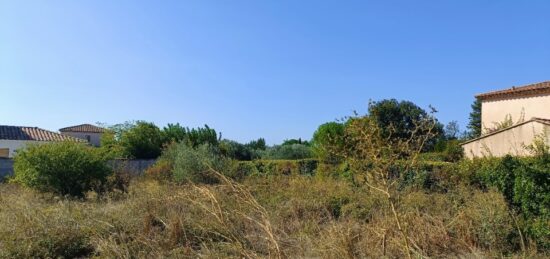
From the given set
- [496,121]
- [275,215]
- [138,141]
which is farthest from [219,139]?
[275,215]

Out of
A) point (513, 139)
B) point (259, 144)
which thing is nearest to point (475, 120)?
point (259, 144)

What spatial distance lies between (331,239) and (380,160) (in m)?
1.45

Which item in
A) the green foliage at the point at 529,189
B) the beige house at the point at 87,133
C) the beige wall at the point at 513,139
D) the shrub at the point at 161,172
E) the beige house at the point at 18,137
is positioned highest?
the beige house at the point at 87,133

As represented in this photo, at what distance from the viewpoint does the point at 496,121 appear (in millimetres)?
25594

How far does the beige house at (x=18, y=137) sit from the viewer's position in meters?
34.4

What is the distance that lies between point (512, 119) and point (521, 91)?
1.51 metres

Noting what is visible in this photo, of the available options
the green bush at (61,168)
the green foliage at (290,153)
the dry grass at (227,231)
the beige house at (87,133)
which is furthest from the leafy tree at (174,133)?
the beige house at (87,133)

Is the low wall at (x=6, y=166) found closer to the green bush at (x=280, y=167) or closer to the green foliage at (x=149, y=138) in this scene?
the green foliage at (x=149, y=138)

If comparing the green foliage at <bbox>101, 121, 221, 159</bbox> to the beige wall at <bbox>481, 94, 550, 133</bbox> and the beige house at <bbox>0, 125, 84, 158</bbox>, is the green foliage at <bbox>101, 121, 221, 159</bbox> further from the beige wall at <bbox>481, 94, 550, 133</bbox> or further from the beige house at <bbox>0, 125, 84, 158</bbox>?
the beige wall at <bbox>481, 94, 550, 133</bbox>

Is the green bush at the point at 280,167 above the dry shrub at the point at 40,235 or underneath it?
above

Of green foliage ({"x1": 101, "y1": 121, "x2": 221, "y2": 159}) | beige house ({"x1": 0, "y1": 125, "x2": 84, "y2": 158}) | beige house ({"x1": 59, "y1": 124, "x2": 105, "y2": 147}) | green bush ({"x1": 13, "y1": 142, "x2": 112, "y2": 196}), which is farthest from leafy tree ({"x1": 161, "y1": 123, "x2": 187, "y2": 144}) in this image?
beige house ({"x1": 59, "y1": 124, "x2": 105, "y2": 147})

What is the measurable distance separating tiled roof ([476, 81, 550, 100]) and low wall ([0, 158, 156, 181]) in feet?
61.4

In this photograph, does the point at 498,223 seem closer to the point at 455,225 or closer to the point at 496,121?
the point at 455,225

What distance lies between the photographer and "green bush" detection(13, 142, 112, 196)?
1306 cm
